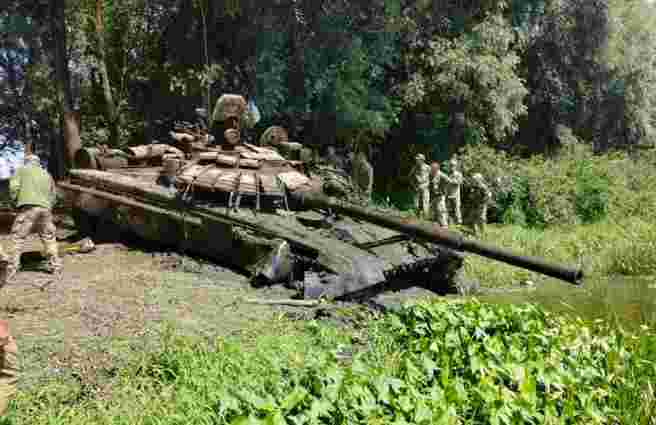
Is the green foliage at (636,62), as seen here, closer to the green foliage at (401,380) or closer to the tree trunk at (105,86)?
the tree trunk at (105,86)

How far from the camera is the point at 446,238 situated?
7.23 m

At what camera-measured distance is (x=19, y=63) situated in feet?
81.1

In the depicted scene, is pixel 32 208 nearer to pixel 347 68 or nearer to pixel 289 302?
pixel 289 302

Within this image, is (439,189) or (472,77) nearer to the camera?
(439,189)

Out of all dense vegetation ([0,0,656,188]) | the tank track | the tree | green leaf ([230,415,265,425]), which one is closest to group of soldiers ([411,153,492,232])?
dense vegetation ([0,0,656,188])

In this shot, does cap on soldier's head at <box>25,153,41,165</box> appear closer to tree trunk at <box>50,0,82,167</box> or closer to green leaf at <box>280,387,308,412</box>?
green leaf at <box>280,387,308,412</box>

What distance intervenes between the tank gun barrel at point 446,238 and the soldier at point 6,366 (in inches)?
198

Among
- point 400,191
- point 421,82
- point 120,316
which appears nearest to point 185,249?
point 120,316

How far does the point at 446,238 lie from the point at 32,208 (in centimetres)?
563

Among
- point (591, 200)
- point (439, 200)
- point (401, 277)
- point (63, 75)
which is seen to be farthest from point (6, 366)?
point (591, 200)

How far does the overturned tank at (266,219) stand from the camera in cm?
754

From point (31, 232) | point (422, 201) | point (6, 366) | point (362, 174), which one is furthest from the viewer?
point (422, 201)

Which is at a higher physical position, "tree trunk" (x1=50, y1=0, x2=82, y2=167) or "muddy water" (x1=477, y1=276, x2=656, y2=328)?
"tree trunk" (x1=50, y1=0, x2=82, y2=167)

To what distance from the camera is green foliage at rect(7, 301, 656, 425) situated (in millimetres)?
3480
